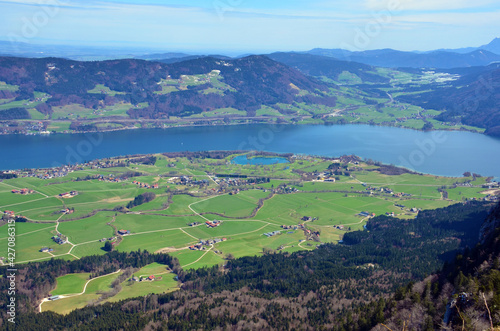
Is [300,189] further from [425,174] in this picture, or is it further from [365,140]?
[365,140]

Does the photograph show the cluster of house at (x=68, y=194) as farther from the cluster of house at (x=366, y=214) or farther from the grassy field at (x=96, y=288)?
the cluster of house at (x=366, y=214)

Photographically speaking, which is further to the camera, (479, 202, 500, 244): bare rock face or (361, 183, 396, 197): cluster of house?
(361, 183, 396, 197): cluster of house

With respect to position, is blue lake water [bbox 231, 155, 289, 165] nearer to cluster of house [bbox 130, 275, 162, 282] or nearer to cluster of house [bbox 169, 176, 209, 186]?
cluster of house [bbox 169, 176, 209, 186]

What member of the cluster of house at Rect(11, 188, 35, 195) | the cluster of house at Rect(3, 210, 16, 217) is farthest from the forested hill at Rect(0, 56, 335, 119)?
the cluster of house at Rect(3, 210, 16, 217)

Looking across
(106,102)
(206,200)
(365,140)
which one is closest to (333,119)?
(365,140)

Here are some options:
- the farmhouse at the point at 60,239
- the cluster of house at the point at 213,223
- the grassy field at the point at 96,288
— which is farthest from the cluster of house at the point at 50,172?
the grassy field at the point at 96,288

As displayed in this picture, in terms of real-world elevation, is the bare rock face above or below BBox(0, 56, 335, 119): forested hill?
below

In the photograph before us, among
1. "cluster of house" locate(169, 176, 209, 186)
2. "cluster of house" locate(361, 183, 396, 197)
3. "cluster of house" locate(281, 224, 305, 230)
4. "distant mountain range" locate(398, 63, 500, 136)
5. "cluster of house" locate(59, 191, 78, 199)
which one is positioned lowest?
"cluster of house" locate(281, 224, 305, 230)
